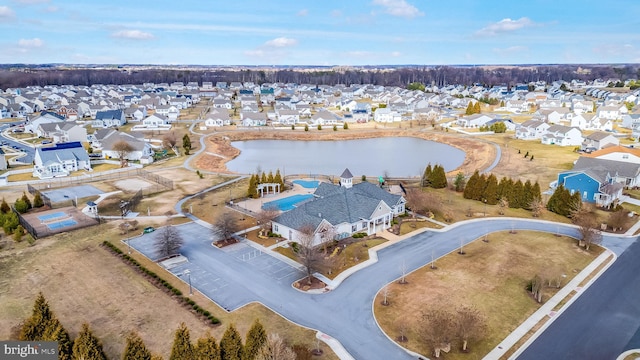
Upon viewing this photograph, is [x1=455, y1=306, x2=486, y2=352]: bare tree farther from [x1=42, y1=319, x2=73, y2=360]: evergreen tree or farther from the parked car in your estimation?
the parked car

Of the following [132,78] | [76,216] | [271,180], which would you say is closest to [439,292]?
[271,180]

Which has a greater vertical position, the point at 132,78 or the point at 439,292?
the point at 132,78

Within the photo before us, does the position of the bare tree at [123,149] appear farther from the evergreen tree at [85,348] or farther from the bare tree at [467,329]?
the bare tree at [467,329]

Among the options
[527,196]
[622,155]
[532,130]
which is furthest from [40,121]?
[622,155]

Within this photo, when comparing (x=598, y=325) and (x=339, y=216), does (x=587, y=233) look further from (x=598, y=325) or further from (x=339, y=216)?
(x=339, y=216)

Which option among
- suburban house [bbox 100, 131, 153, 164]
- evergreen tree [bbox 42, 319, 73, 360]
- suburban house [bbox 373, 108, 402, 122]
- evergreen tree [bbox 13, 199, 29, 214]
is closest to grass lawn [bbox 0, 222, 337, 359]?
evergreen tree [bbox 42, 319, 73, 360]

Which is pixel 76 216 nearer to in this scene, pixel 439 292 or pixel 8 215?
pixel 8 215
